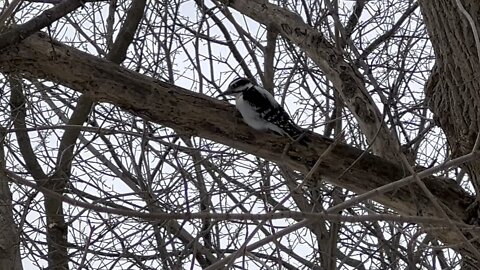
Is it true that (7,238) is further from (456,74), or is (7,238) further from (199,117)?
(456,74)

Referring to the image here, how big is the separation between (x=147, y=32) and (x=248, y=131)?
1937 millimetres

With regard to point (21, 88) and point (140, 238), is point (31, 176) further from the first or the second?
point (140, 238)

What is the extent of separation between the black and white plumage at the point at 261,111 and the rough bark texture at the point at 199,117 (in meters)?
0.05

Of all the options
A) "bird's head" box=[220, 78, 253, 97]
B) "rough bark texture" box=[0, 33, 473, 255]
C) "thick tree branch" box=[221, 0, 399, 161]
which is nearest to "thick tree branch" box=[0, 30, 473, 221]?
"rough bark texture" box=[0, 33, 473, 255]

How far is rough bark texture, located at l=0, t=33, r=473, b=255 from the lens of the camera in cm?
343

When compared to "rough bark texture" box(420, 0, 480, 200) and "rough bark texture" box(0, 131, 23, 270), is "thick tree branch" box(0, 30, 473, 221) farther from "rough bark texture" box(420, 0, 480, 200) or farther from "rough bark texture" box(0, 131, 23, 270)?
"rough bark texture" box(0, 131, 23, 270)

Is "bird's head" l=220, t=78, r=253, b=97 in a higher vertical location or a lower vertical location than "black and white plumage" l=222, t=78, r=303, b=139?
higher

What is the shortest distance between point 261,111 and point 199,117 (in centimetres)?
Result: 46

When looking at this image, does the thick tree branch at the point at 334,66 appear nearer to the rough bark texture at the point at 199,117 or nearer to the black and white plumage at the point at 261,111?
the rough bark texture at the point at 199,117

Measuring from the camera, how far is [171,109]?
3.53 m

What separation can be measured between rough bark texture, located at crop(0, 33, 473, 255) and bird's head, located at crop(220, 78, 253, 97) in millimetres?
856

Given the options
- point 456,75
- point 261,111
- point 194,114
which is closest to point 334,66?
point 261,111

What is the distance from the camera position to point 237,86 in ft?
14.9

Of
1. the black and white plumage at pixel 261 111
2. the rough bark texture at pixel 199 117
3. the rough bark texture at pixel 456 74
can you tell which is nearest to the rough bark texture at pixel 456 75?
the rough bark texture at pixel 456 74
